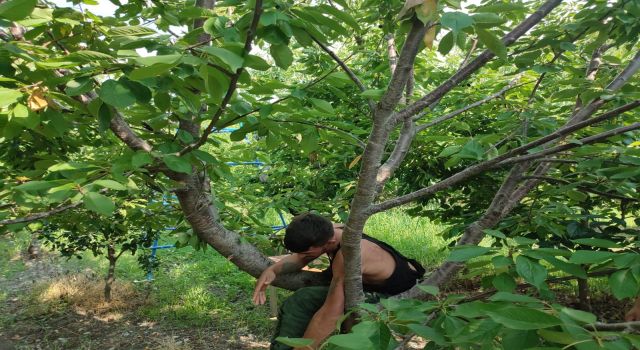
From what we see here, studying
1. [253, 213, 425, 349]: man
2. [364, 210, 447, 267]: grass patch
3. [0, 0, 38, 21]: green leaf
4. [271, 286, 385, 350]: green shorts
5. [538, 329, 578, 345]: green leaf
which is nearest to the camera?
[538, 329, 578, 345]: green leaf

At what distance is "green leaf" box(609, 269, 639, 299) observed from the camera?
0.94 meters

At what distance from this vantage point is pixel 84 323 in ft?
17.2

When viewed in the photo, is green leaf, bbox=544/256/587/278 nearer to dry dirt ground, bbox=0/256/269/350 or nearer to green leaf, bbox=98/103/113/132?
green leaf, bbox=98/103/113/132

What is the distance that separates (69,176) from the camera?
4.42 feet

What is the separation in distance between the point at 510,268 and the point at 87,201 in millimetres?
1157

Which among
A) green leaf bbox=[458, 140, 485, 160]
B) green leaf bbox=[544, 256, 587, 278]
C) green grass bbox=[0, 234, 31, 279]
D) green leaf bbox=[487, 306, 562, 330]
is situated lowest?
green grass bbox=[0, 234, 31, 279]

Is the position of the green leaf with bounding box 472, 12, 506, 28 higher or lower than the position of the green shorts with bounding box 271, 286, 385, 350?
higher

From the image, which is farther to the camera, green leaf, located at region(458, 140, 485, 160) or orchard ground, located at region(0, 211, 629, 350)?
orchard ground, located at region(0, 211, 629, 350)

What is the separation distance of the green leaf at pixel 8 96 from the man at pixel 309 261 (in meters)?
1.21

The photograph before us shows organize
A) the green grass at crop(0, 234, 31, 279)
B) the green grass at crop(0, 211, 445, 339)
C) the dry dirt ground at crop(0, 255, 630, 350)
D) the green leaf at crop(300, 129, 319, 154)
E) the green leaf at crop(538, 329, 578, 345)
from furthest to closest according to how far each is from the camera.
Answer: the green grass at crop(0, 234, 31, 279) < the green grass at crop(0, 211, 445, 339) < the dry dirt ground at crop(0, 255, 630, 350) < the green leaf at crop(300, 129, 319, 154) < the green leaf at crop(538, 329, 578, 345)

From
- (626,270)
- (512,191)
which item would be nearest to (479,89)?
(512,191)

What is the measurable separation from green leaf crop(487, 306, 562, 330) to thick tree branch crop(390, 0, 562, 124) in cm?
75

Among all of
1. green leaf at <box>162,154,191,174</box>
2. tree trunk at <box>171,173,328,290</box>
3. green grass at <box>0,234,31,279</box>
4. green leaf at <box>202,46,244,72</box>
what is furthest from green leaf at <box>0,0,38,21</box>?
green grass at <box>0,234,31,279</box>

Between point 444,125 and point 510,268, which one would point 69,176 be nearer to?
point 510,268
